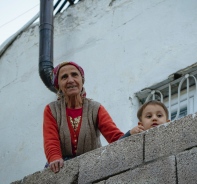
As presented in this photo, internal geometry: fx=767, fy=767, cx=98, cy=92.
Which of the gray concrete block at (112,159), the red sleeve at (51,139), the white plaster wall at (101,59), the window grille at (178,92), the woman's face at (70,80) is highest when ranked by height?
the white plaster wall at (101,59)

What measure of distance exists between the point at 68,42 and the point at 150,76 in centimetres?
162

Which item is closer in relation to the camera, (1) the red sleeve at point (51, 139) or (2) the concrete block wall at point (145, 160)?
(2) the concrete block wall at point (145, 160)

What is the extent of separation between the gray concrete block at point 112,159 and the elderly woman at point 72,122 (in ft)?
1.27

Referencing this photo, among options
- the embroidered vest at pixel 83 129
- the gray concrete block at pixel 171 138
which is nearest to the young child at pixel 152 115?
the embroidered vest at pixel 83 129

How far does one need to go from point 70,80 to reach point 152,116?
707 millimetres

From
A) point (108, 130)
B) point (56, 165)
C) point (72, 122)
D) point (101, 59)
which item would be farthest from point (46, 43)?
point (56, 165)

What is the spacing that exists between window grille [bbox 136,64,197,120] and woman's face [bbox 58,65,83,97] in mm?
1635

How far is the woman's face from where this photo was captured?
588cm

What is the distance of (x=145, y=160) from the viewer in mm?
4965

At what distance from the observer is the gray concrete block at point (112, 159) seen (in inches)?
198

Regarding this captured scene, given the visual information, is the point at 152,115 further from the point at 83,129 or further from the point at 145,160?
the point at 145,160

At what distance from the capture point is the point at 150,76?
7.61 meters

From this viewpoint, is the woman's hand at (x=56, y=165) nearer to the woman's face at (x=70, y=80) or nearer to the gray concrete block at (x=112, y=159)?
the gray concrete block at (x=112, y=159)

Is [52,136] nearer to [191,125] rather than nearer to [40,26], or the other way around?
[191,125]
